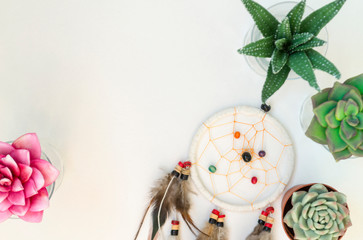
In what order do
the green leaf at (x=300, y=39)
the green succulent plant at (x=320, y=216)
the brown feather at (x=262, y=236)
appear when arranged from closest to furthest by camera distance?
the green leaf at (x=300, y=39), the green succulent plant at (x=320, y=216), the brown feather at (x=262, y=236)

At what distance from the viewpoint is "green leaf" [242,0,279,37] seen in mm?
814

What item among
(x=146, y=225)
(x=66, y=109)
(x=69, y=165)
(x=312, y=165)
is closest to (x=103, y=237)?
(x=146, y=225)

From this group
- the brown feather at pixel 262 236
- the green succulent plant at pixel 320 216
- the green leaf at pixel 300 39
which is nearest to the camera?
the green leaf at pixel 300 39

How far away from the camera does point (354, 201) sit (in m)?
1.05

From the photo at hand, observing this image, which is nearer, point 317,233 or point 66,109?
point 317,233

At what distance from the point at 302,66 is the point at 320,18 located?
5.2 inches

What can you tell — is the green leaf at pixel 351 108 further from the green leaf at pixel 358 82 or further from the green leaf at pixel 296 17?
the green leaf at pixel 296 17

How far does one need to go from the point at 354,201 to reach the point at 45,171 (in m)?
0.93

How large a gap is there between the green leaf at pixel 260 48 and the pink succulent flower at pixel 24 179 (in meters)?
0.57

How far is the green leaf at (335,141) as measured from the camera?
0.82 metres

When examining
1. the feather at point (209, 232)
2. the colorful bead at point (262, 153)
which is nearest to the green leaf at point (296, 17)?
the colorful bead at point (262, 153)

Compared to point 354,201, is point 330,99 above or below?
above

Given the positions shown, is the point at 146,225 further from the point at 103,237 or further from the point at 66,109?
the point at 66,109

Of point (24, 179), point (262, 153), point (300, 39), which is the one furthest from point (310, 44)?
point (24, 179)
